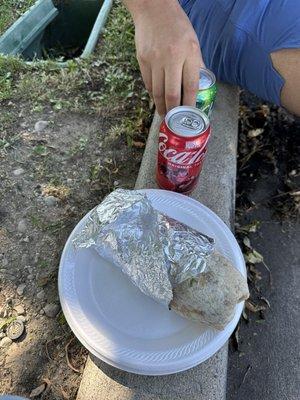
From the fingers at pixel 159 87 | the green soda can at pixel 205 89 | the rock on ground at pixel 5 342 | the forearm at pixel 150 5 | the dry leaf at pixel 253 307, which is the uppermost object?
the forearm at pixel 150 5

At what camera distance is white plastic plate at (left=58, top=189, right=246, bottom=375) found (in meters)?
1.27

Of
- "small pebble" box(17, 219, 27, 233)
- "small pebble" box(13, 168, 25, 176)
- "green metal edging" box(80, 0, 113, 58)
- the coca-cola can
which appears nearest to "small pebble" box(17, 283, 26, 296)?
"small pebble" box(17, 219, 27, 233)

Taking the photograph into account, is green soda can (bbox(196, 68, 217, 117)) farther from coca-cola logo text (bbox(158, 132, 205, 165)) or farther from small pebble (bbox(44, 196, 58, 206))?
small pebble (bbox(44, 196, 58, 206))

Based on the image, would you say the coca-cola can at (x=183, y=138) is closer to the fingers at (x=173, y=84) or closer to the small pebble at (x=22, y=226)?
the fingers at (x=173, y=84)

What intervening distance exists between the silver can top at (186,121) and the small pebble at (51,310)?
769mm

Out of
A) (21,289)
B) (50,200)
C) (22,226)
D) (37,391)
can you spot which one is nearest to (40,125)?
(50,200)

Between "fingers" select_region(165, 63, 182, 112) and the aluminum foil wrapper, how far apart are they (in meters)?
0.35

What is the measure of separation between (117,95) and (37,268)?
1.01 meters

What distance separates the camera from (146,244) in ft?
4.18

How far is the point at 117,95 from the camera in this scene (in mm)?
2193

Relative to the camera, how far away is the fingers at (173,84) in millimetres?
1338

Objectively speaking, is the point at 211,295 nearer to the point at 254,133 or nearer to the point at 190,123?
the point at 190,123

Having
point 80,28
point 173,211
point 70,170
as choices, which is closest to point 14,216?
point 70,170

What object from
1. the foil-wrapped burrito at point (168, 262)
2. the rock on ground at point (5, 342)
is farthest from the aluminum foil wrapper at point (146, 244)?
the rock on ground at point (5, 342)
